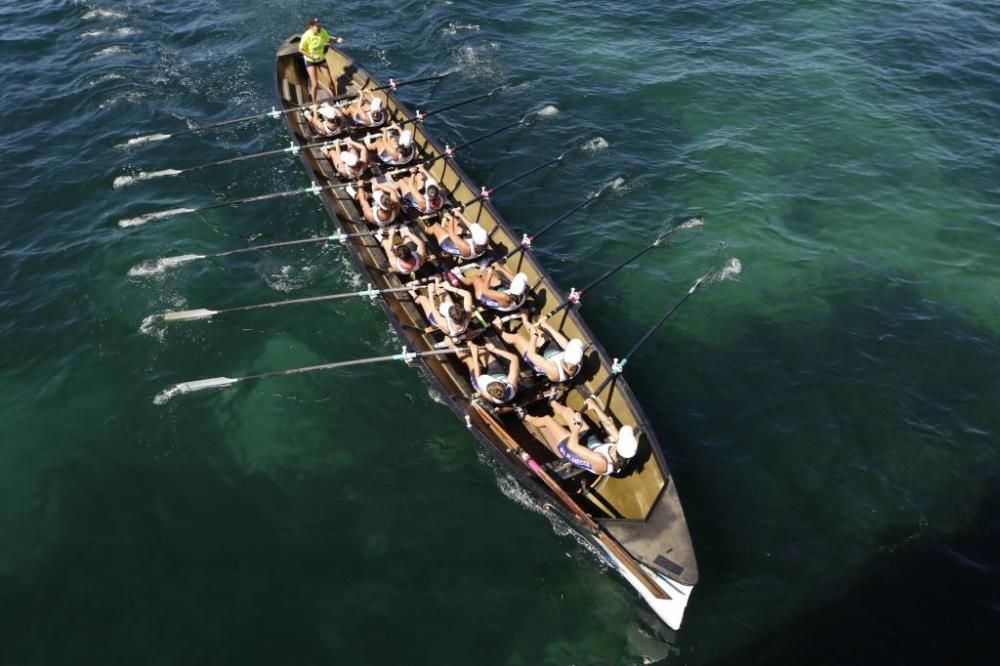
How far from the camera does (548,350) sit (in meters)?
17.7

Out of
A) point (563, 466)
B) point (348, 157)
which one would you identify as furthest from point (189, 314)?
A: point (563, 466)

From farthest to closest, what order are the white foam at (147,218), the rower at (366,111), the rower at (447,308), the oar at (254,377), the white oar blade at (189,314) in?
the rower at (366,111) → the white foam at (147,218) → the white oar blade at (189,314) → the rower at (447,308) → the oar at (254,377)

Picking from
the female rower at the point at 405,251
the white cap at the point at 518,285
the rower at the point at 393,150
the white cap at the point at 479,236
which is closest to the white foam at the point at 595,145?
the rower at the point at 393,150

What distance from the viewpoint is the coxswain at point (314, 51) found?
1112 inches

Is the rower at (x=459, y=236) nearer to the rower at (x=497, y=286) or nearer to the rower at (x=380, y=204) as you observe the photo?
the rower at (x=497, y=286)

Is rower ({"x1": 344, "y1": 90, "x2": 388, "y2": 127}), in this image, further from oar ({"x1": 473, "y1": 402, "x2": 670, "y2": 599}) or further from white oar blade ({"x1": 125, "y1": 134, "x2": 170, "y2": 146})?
oar ({"x1": 473, "y1": 402, "x2": 670, "y2": 599})

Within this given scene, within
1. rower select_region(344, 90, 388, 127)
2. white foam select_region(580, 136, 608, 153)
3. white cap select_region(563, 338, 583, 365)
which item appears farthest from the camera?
white foam select_region(580, 136, 608, 153)

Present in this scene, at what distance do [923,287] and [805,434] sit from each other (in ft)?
27.6

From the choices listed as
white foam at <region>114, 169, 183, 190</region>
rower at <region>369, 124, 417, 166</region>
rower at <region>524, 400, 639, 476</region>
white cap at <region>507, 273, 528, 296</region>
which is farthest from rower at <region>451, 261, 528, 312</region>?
white foam at <region>114, 169, 183, 190</region>

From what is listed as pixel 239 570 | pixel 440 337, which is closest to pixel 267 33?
pixel 440 337

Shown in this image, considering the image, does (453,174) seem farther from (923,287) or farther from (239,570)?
(923,287)

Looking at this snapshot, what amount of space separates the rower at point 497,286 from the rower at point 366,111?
32.9 ft

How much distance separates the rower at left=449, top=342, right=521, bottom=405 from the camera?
625 inches

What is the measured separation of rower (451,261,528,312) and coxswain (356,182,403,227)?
A: 3698 mm
